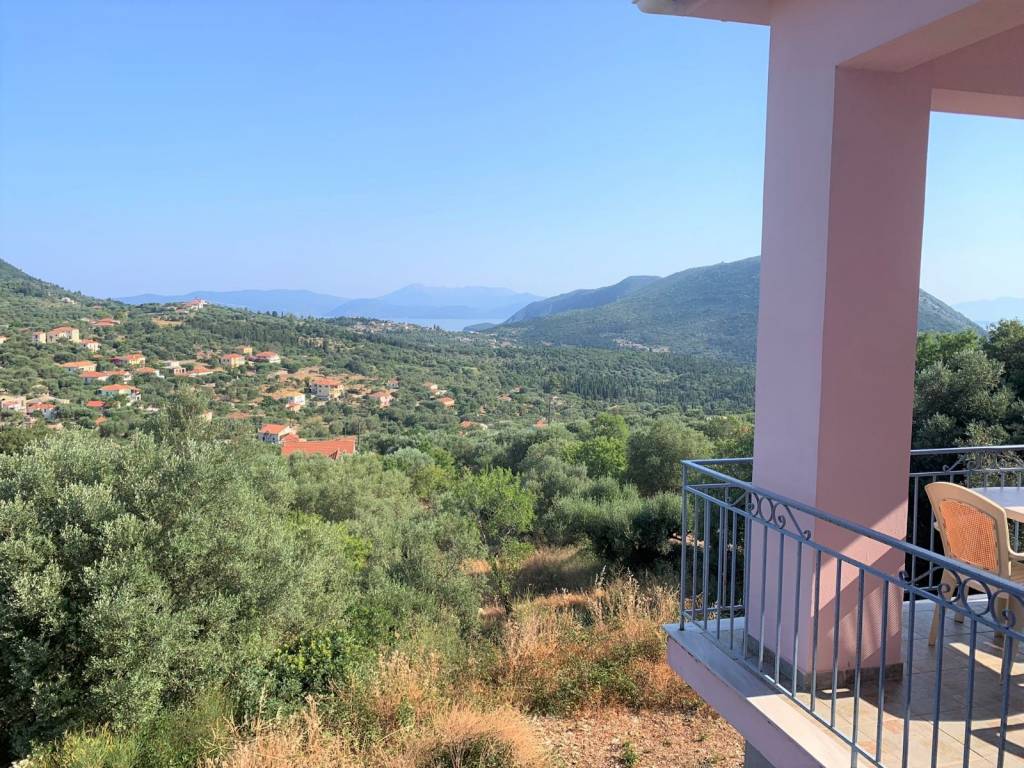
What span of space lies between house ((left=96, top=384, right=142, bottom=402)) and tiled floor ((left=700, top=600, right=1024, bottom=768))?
2950 cm

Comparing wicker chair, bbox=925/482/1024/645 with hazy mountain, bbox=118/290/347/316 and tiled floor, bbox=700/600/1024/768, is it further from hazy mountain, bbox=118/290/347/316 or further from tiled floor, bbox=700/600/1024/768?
hazy mountain, bbox=118/290/347/316

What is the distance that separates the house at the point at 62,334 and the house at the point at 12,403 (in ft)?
24.2

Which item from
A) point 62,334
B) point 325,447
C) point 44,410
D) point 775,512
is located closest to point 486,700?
point 775,512

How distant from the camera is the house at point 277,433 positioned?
25.8 meters

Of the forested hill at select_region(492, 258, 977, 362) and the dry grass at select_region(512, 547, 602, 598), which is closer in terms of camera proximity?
the dry grass at select_region(512, 547, 602, 598)

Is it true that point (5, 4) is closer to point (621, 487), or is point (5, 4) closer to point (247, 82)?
point (247, 82)

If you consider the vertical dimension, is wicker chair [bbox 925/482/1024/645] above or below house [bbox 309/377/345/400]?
above

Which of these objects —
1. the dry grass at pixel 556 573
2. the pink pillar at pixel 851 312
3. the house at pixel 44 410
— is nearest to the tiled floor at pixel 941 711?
the pink pillar at pixel 851 312

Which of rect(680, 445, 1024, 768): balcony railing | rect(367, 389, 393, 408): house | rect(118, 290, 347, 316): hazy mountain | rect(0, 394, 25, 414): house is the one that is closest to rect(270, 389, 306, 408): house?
rect(367, 389, 393, 408): house

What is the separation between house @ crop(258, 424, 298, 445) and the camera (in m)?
25.8

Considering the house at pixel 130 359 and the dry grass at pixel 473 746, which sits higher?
the house at pixel 130 359

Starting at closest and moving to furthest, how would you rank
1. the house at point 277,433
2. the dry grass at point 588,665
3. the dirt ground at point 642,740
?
the dirt ground at point 642,740
the dry grass at point 588,665
the house at point 277,433

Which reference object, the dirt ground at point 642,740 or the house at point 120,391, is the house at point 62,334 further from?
the dirt ground at point 642,740

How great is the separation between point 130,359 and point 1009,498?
36686 millimetres
